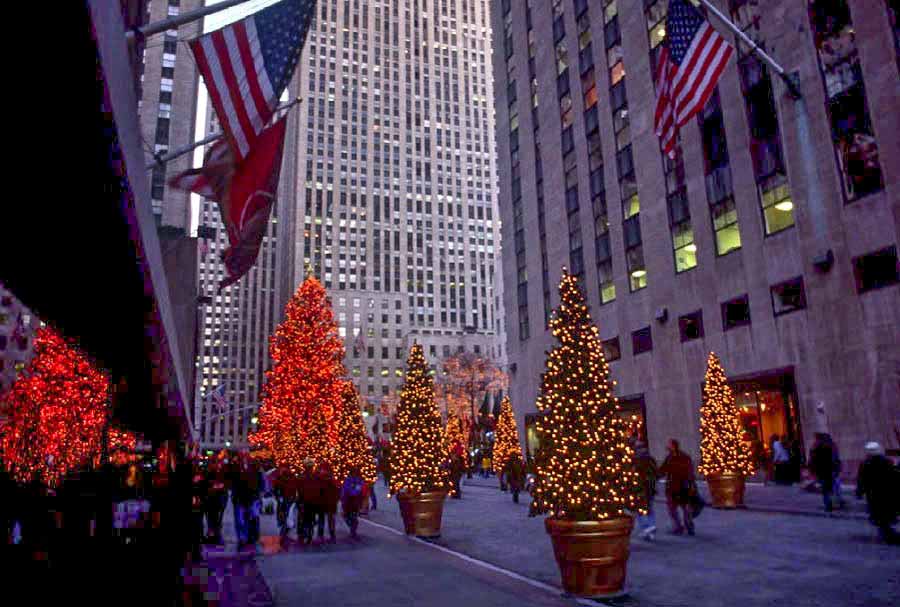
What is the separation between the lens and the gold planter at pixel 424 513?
15.6 metres

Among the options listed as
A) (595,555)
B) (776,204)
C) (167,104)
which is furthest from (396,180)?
(595,555)

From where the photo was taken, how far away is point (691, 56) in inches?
586

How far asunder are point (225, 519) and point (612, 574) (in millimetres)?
21126

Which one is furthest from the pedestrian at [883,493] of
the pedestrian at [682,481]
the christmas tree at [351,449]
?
the christmas tree at [351,449]

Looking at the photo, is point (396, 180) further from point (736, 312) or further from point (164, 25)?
point (164, 25)

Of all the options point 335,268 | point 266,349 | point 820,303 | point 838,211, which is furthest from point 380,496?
point 266,349

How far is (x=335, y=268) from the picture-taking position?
132875 mm

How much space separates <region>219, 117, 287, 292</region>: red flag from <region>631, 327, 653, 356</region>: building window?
28.4 meters

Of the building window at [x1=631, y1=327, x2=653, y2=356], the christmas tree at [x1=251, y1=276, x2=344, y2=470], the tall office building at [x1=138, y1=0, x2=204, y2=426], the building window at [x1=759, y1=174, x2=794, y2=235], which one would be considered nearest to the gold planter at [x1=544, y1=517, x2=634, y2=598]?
the building window at [x1=759, y1=174, x2=794, y2=235]

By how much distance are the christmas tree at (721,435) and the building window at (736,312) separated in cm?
749

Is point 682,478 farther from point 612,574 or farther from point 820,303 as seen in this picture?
point 820,303

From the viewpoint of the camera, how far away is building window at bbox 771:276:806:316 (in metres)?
25.8

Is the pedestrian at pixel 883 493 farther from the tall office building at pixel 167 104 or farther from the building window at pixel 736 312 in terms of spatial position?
the tall office building at pixel 167 104

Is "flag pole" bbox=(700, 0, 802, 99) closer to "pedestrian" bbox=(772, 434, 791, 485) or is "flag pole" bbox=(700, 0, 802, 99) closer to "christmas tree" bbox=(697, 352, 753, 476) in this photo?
"christmas tree" bbox=(697, 352, 753, 476)
